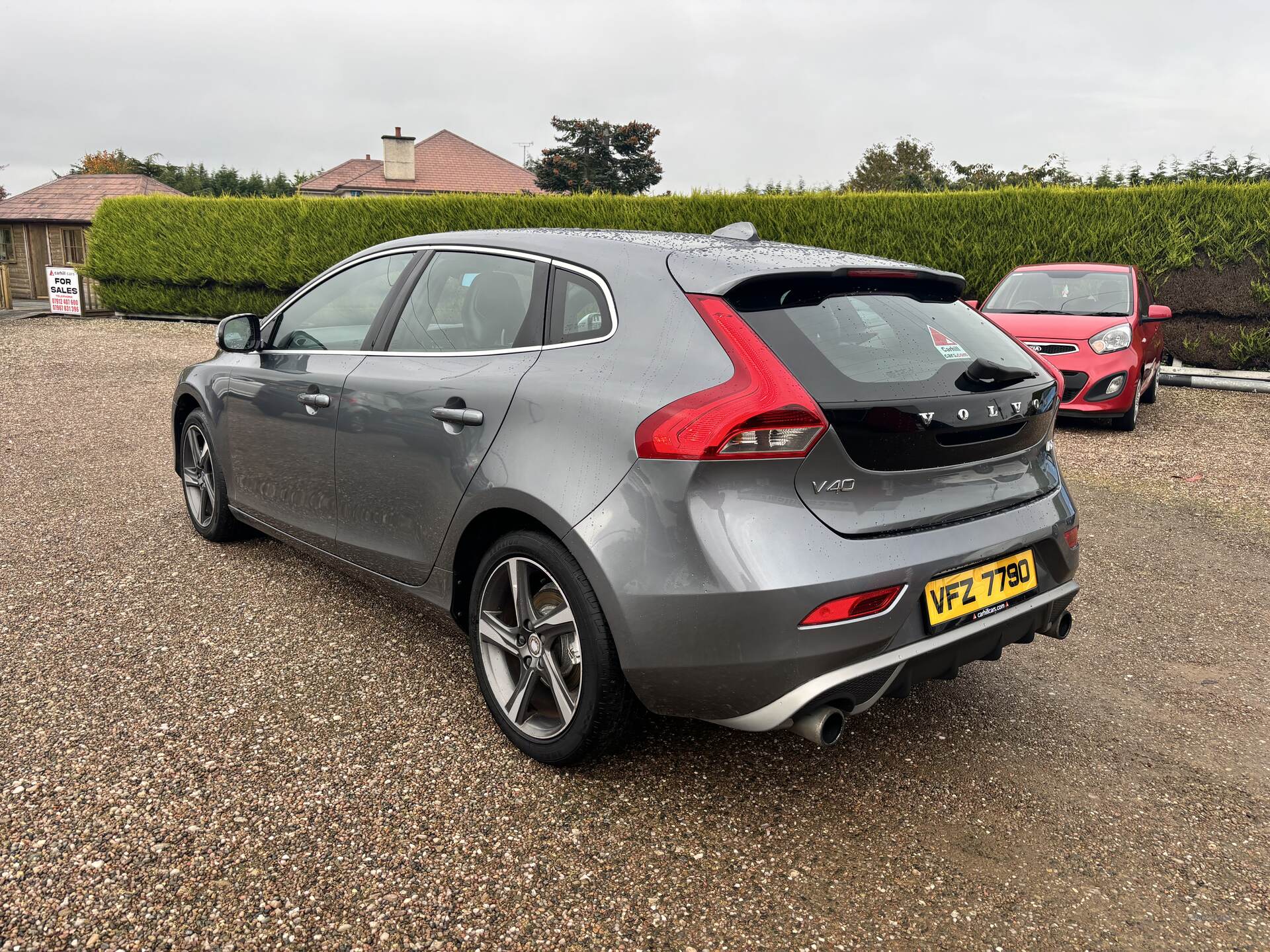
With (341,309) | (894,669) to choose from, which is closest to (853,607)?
(894,669)

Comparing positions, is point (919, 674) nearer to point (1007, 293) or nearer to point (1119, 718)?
point (1119, 718)

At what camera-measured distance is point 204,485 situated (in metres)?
4.86

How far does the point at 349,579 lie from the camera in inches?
175

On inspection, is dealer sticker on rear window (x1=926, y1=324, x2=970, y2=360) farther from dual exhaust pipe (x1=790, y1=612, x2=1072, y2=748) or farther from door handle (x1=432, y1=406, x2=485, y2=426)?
door handle (x1=432, y1=406, x2=485, y2=426)

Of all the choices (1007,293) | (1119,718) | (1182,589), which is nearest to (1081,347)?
(1007,293)

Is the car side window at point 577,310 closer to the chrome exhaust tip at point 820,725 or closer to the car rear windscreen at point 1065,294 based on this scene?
the chrome exhaust tip at point 820,725

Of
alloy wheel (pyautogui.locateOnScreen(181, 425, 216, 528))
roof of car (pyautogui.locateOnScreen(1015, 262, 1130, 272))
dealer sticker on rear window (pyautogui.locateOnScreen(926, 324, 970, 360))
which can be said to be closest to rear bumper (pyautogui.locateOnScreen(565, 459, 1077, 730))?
dealer sticker on rear window (pyautogui.locateOnScreen(926, 324, 970, 360))

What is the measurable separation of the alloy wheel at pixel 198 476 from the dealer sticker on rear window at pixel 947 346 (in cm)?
359

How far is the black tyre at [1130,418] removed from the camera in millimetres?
8836

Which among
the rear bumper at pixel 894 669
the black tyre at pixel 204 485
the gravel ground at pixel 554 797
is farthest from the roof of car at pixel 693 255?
the black tyre at pixel 204 485

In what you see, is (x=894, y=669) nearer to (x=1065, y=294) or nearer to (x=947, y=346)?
(x=947, y=346)

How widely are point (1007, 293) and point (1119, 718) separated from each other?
24.9ft

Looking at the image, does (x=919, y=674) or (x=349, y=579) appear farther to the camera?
(x=349, y=579)

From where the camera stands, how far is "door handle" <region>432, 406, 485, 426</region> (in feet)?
9.29
